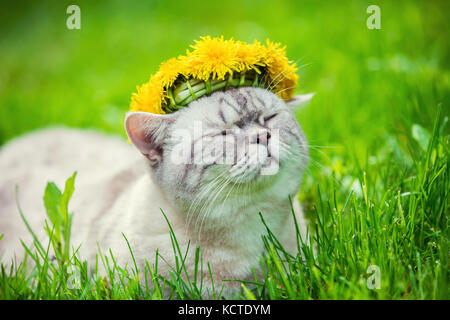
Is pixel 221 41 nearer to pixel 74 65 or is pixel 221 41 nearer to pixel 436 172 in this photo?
pixel 436 172

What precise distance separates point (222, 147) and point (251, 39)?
9.84 ft

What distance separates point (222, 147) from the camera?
1.64m

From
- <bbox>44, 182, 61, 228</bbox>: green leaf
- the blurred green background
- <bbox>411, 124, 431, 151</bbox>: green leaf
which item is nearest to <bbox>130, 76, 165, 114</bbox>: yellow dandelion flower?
<bbox>44, 182, 61, 228</bbox>: green leaf

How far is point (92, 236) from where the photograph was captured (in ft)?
6.84

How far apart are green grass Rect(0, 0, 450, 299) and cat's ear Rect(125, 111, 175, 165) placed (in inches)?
15.0

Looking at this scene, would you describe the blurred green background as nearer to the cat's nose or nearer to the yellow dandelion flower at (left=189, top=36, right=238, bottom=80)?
the cat's nose

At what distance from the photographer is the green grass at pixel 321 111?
1621mm

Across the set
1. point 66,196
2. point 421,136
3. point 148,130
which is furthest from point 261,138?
point 421,136

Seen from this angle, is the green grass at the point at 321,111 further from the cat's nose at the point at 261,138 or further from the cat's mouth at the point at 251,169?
the cat's nose at the point at 261,138

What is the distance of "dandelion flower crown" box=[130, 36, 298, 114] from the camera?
5.36 feet

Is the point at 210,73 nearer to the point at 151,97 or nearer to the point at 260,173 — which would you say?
the point at 151,97

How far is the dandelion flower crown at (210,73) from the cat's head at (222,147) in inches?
1.9
